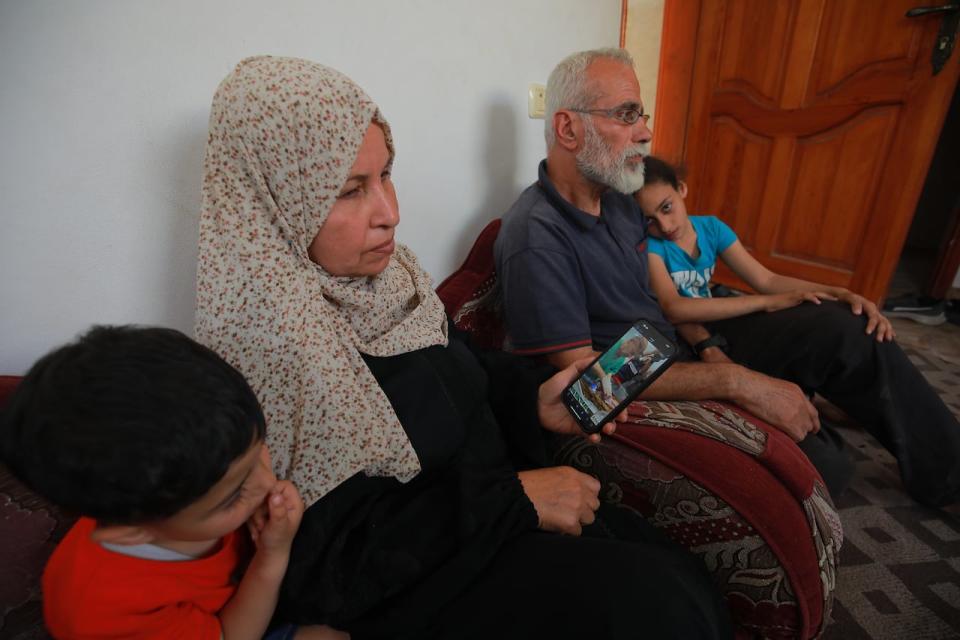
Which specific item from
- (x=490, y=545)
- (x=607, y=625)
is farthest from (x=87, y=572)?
(x=607, y=625)

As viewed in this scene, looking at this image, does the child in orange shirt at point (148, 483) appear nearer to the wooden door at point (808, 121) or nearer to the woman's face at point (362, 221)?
the woman's face at point (362, 221)

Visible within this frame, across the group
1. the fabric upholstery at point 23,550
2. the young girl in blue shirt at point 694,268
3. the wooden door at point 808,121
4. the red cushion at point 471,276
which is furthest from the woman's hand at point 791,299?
the fabric upholstery at point 23,550

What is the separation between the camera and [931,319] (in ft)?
7.66

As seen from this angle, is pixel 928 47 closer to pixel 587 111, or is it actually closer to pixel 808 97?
pixel 808 97

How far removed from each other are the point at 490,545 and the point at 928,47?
2.45 metres

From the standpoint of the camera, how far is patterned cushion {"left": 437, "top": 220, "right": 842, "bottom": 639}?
704 millimetres

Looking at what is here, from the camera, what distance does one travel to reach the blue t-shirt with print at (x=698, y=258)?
1321mm

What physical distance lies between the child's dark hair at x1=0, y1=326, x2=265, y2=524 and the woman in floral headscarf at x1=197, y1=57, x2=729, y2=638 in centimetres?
16

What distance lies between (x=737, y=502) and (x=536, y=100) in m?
1.16

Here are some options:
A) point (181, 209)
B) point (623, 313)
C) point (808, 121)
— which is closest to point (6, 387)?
point (181, 209)

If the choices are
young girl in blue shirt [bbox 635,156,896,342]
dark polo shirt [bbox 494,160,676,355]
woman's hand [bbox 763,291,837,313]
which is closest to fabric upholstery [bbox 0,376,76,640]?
dark polo shirt [bbox 494,160,676,355]

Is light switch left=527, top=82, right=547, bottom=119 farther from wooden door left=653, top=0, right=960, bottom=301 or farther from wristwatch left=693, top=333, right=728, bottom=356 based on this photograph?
wooden door left=653, top=0, right=960, bottom=301

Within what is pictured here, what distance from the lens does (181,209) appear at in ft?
2.35

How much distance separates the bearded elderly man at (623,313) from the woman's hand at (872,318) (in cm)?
2
